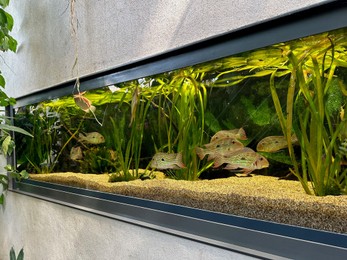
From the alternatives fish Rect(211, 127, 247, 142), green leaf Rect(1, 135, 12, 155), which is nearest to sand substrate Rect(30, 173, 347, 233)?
fish Rect(211, 127, 247, 142)

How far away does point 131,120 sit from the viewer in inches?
61.0

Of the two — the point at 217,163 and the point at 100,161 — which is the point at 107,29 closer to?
the point at 100,161

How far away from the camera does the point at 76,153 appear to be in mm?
1972

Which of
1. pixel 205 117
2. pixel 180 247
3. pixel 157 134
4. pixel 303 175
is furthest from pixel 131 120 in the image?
pixel 303 175

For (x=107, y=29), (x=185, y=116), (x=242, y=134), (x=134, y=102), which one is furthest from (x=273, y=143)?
(x=107, y=29)

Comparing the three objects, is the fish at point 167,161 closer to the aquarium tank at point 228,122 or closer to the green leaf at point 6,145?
the aquarium tank at point 228,122

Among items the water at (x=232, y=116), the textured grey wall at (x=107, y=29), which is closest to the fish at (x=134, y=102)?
the water at (x=232, y=116)

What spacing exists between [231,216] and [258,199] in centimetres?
10

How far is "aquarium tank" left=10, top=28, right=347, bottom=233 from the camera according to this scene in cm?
92

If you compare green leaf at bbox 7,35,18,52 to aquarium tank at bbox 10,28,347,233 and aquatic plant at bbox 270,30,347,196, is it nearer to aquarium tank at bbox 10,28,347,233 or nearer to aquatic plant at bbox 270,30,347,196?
aquarium tank at bbox 10,28,347,233

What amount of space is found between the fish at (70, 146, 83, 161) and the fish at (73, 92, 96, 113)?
0.25 m

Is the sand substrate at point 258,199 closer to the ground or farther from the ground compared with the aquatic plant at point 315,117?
closer to the ground

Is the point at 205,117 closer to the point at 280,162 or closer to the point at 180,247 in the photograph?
the point at 280,162

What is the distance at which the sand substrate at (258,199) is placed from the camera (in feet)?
2.89
